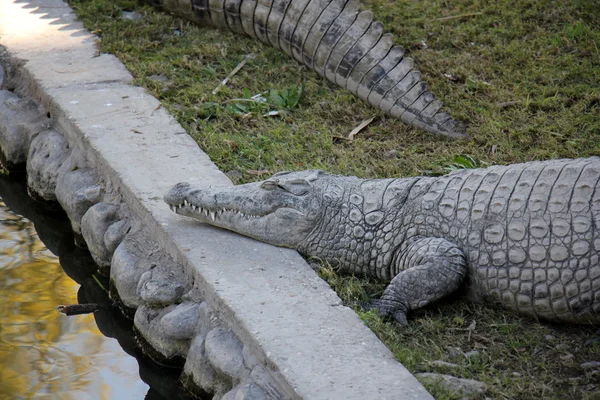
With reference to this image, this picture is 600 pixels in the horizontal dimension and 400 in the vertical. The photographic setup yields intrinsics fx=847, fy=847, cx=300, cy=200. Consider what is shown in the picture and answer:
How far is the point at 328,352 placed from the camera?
126 inches

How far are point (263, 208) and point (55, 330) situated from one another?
1168 mm

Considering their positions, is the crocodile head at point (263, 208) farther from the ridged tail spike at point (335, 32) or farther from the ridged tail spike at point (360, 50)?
the ridged tail spike at point (335, 32)

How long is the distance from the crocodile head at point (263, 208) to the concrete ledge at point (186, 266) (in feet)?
0.22

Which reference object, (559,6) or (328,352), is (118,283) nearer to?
(328,352)

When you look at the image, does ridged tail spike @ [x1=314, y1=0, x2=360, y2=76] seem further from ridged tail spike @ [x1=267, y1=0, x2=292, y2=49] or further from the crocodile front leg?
the crocodile front leg

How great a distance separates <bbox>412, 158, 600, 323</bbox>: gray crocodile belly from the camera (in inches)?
140

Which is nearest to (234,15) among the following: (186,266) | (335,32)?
(335,32)

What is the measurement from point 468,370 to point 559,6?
432cm

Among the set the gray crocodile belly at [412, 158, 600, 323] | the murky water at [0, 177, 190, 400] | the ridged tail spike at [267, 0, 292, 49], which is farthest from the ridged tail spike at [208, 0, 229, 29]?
the gray crocodile belly at [412, 158, 600, 323]

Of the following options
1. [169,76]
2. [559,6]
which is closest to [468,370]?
[169,76]

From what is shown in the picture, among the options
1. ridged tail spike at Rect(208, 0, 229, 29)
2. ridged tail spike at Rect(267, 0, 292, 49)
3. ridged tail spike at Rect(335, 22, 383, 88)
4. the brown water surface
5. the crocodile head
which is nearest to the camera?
the brown water surface

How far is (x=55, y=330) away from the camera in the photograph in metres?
4.09

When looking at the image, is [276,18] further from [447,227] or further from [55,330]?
[55,330]

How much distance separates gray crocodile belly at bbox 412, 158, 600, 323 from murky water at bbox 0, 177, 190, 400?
57.8 inches
